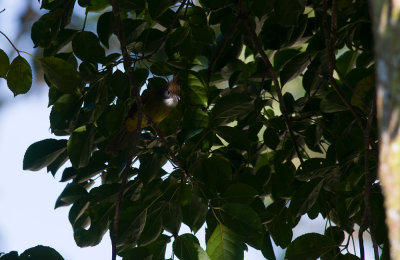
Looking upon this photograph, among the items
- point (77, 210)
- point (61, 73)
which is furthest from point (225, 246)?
point (61, 73)

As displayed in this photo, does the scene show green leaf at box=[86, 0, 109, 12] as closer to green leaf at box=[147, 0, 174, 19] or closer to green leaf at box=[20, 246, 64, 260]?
green leaf at box=[147, 0, 174, 19]

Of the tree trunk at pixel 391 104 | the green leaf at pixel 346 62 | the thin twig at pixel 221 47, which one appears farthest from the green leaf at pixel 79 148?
the tree trunk at pixel 391 104

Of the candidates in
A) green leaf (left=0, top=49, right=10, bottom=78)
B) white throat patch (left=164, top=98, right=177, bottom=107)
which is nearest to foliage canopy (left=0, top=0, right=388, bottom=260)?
green leaf (left=0, top=49, right=10, bottom=78)

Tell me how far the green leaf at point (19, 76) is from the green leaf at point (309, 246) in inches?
35.1

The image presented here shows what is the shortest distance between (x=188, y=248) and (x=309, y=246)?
1.14ft

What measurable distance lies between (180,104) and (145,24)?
0.29 m

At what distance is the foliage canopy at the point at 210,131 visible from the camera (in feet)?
5.35

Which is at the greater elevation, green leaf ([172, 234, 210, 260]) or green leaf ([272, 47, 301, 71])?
green leaf ([272, 47, 301, 71])

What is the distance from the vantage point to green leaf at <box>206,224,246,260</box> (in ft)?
5.29

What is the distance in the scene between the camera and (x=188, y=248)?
5.38 ft

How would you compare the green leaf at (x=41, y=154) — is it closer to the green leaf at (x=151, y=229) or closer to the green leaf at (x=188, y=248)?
the green leaf at (x=151, y=229)

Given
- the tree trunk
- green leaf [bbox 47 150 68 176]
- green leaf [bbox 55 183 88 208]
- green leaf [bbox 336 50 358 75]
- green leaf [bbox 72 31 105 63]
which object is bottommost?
the tree trunk

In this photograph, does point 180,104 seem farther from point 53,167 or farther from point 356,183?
point 356,183

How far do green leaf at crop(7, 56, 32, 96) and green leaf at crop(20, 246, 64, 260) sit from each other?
44 cm
